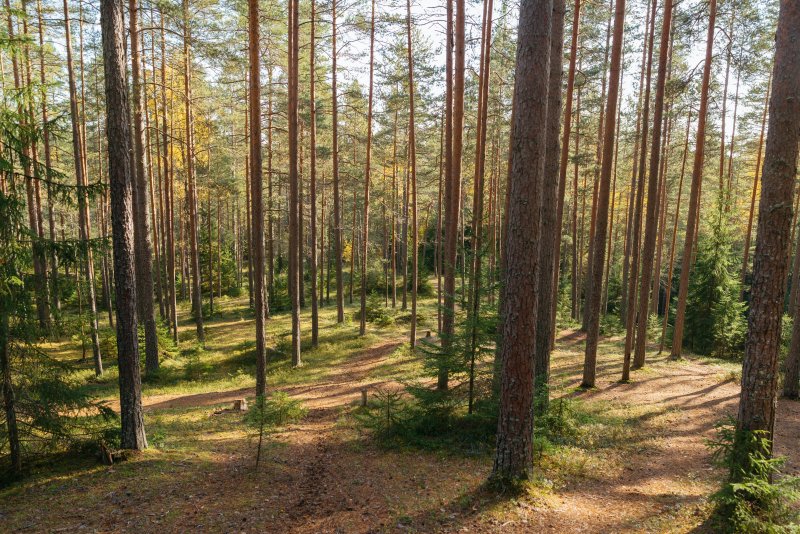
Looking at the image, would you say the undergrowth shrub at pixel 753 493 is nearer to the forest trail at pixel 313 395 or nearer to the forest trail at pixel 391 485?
the forest trail at pixel 391 485

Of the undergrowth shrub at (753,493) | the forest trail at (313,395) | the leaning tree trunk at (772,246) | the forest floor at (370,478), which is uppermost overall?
the leaning tree trunk at (772,246)

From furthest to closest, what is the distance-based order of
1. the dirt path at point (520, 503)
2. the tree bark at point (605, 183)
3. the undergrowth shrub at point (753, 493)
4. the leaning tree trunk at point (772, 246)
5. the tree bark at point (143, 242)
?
the tree bark at point (143, 242) < the tree bark at point (605, 183) < the dirt path at point (520, 503) < the leaning tree trunk at point (772, 246) < the undergrowth shrub at point (753, 493)

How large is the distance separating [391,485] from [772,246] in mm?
6234

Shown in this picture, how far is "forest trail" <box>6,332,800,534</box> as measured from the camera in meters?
5.59

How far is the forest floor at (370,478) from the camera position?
5.61 m

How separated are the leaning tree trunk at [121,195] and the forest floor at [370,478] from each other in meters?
1.55

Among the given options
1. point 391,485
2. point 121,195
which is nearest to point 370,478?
point 391,485

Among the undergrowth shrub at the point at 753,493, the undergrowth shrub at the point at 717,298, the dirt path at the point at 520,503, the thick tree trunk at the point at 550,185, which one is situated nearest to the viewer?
the undergrowth shrub at the point at 753,493

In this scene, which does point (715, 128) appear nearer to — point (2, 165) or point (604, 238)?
point (604, 238)

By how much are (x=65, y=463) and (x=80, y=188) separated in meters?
4.64

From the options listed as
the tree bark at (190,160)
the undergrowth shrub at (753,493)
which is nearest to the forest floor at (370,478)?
the undergrowth shrub at (753,493)

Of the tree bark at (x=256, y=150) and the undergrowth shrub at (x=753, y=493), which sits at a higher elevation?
the tree bark at (x=256, y=150)

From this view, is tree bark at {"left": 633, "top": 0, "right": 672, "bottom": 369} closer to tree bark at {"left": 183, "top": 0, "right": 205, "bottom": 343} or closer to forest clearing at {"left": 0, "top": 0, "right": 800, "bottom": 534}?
forest clearing at {"left": 0, "top": 0, "right": 800, "bottom": 534}

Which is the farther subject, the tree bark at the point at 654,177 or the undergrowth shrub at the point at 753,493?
the tree bark at the point at 654,177
